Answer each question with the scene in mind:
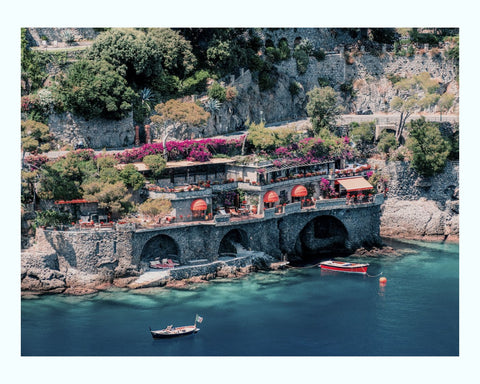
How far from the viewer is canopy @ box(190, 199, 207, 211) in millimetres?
84312

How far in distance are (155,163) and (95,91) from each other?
26.7 feet

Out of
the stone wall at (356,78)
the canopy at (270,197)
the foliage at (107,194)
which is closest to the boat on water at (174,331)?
the foliage at (107,194)

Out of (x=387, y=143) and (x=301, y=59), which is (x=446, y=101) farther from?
(x=301, y=59)

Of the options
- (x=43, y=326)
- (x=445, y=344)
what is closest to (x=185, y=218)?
(x=43, y=326)

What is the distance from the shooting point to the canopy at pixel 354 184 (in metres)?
91.8

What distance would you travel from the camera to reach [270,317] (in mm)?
75562

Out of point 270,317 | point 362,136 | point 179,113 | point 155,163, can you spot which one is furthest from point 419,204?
point 270,317

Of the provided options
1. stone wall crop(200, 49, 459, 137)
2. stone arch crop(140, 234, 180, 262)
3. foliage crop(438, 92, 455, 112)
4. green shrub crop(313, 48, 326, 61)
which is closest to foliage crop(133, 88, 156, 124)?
stone wall crop(200, 49, 459, 137)

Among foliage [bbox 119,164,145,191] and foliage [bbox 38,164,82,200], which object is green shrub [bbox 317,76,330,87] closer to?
foliage [bbox 119,164,145,191]

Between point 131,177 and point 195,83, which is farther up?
point 195,83

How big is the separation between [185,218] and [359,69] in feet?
107

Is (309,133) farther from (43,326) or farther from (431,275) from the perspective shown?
(43,326)

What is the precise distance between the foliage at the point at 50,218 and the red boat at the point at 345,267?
20.5 metres

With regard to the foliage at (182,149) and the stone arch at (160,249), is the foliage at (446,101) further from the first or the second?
the stone arch at (160,249)
